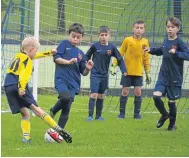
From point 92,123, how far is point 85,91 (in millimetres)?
3603

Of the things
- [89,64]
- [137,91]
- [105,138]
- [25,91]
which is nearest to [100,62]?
[137,91]

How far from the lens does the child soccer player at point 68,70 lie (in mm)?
9898

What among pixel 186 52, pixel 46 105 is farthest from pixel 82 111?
pixel 186 52

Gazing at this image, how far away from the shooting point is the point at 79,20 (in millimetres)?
14711

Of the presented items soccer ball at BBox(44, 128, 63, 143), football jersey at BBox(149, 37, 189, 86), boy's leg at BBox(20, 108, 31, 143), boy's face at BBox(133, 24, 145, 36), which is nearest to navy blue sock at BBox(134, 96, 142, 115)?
boy's face at BBox(133, 24, 145, 36)

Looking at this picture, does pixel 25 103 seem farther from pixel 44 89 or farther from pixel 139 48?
pixel 44 89

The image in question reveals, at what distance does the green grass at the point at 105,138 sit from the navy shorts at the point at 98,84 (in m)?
0.53

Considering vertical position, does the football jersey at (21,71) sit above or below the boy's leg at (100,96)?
above

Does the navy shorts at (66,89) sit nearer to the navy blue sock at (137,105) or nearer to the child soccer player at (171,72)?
the child soccer player at (171,72)

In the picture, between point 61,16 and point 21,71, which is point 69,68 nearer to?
point 21,71

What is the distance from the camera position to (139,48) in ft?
41.5

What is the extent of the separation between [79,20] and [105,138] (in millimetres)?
5132

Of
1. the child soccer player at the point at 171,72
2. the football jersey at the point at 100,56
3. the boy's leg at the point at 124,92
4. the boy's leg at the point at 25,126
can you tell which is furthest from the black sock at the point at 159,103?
the boy's leg at the point at 25,126

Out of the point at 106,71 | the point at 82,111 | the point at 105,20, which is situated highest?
the point at 105,20
